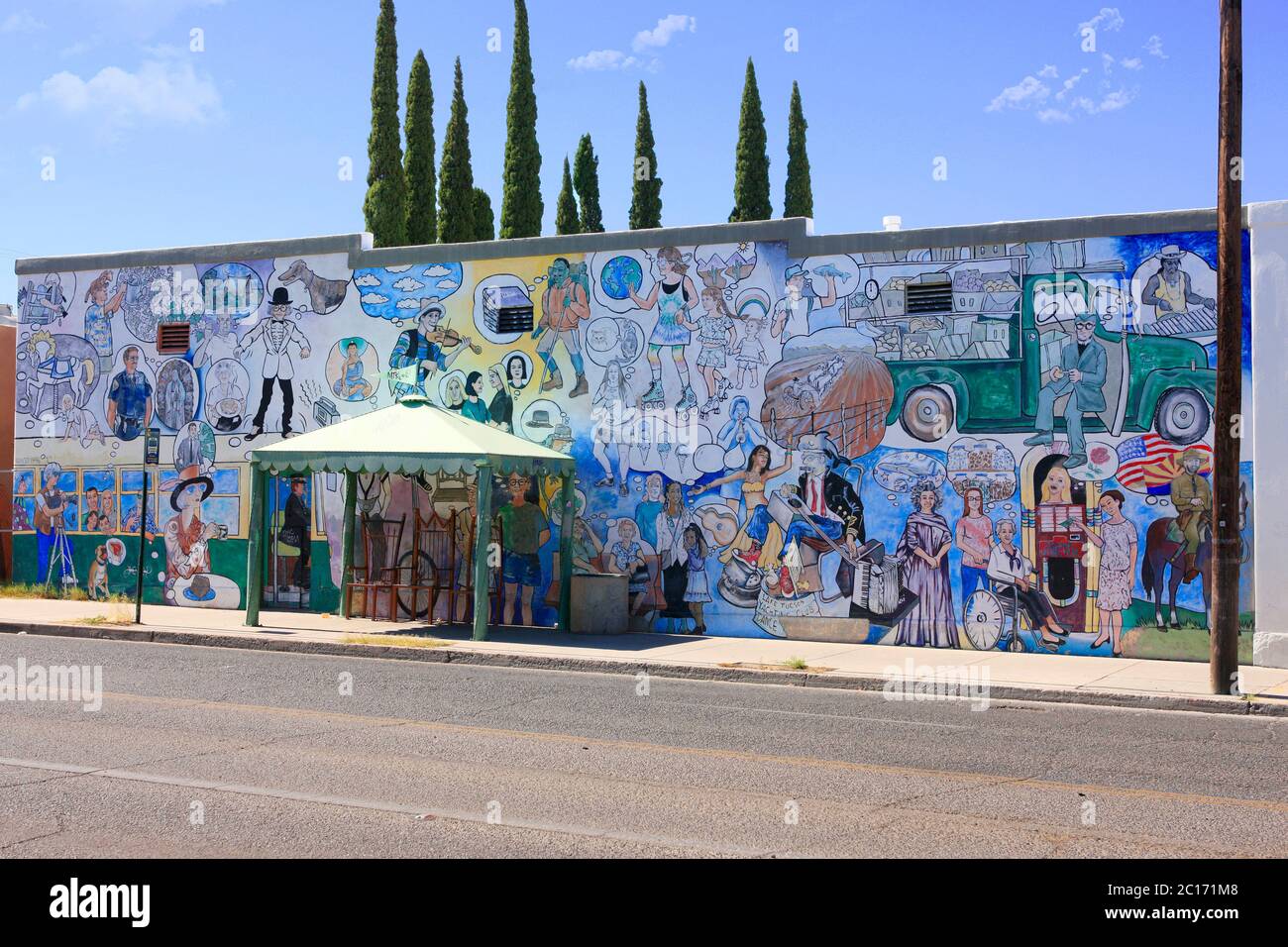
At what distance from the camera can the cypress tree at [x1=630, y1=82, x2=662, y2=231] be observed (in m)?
42.1

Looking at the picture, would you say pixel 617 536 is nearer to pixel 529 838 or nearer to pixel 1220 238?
pixel 1220 238

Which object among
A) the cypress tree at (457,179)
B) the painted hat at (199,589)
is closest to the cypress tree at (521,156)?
the cypress tree at (457,179)

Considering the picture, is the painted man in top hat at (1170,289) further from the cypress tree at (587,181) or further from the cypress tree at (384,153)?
the cypress tree at (587,181)

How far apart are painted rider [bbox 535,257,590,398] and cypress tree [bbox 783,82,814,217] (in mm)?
21989

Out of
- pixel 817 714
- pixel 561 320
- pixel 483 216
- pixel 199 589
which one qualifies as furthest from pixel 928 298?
pixel 483 216

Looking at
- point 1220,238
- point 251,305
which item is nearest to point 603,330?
point 251,305

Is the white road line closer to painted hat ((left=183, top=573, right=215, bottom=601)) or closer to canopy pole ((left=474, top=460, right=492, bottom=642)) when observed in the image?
canopy pole ((left=474, top=460, right=492, bottom=642))

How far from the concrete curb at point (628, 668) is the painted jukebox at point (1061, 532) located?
11.0 ft

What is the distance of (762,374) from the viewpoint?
1859cm

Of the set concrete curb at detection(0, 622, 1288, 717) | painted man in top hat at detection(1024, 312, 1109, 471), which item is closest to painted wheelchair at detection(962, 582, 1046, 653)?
painted man in top hat at detection(1024, 312, 1109, 471)

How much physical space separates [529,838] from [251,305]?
55.8ft

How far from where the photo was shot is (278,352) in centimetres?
2175

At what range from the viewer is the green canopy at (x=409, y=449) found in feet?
57.9

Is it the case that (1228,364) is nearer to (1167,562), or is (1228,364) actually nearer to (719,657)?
(1167,562)
